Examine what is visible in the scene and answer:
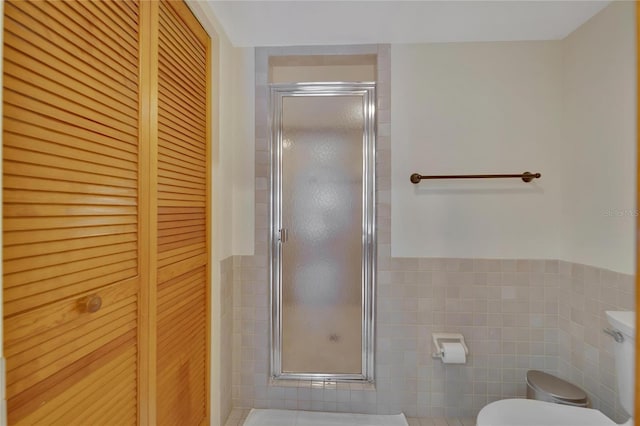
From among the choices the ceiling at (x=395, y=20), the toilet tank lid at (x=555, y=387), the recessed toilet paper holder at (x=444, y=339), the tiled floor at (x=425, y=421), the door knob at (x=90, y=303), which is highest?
the ceiling at (x=395, y=20)

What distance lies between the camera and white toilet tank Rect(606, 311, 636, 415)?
124 centimetres

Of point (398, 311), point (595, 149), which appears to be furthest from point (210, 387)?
point (595, 149)

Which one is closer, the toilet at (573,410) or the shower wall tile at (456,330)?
the toilet at (573,410)

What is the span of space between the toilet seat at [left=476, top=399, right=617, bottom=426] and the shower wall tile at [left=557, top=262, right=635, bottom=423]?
0.91 feet

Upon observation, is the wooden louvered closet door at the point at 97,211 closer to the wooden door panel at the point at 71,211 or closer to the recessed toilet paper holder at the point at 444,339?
the wooden door panel at the point at 71,211

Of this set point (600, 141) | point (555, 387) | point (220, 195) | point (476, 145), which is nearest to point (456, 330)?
point (555, 387)

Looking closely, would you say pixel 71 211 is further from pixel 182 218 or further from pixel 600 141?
pixel 600 141

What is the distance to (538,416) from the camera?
1329 millimetres

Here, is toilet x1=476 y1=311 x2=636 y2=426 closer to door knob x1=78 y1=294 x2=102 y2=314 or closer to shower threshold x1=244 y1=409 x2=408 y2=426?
shower threshold x1=244 y1=409 x2=408 y2=426

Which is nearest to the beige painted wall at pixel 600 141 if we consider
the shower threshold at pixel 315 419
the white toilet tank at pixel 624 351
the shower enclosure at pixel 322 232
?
the white toilet tank at pixel 624 351

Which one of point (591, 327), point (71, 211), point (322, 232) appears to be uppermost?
point (71, 211)

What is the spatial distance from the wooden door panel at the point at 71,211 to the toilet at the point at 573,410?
138 cm

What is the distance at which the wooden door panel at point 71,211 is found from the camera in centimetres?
64

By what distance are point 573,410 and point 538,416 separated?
146 millimetres
